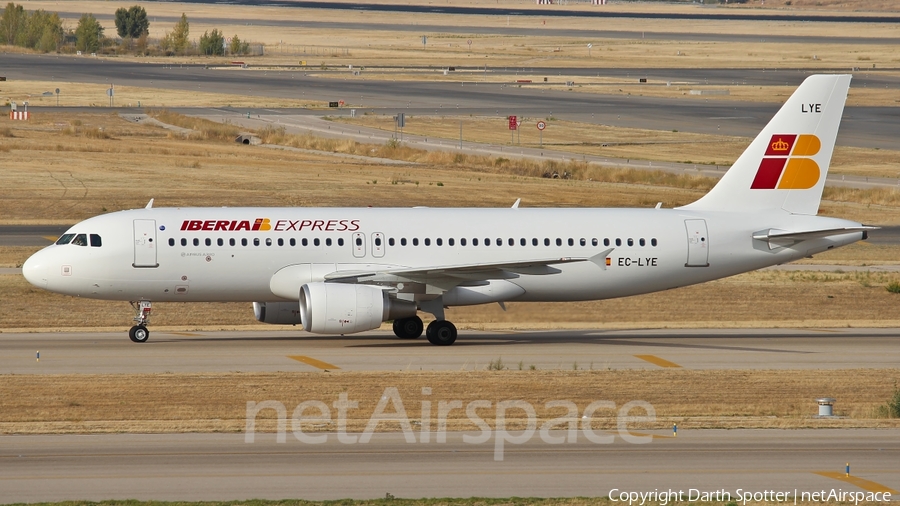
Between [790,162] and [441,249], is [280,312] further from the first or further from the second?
[790,162]

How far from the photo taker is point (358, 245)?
1487 inches

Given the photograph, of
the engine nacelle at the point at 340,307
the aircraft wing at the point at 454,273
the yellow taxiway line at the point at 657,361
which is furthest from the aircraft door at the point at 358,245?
the yellow taxiway line at the point at 657,361

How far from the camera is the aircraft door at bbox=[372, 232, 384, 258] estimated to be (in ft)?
124

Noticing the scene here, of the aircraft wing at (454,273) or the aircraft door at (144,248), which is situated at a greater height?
the aircraft door at (144,248)

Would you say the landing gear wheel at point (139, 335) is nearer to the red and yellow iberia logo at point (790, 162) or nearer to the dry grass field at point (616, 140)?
the red and yellow iberia logo at point (790, 162)

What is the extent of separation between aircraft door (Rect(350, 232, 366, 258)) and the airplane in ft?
0.10

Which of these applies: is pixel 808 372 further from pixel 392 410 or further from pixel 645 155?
pixel 645 155

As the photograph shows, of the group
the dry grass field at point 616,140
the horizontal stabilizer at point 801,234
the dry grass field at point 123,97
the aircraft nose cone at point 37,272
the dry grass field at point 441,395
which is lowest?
the dry grass field at point 441,395

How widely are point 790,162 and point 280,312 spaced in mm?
17121

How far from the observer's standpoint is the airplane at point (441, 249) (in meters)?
36.8

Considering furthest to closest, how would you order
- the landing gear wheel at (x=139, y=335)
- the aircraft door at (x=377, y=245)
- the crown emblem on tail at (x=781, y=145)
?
the crown emblem on tail at (x=781, y=145), the aircraft door at (x=377, y=245), the landing gear wheel at (x=139, y=335)

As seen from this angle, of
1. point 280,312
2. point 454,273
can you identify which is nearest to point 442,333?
point 454,273

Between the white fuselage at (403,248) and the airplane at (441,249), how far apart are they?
0.04 metres

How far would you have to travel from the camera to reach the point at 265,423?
1009 inches
